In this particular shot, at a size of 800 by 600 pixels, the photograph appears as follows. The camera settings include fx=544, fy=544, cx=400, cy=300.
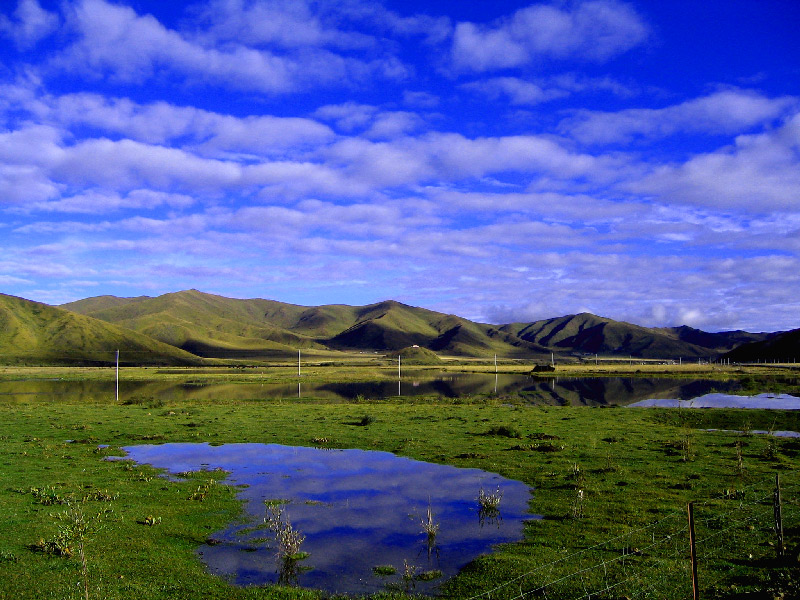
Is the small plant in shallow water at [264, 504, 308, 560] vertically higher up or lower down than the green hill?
lower down

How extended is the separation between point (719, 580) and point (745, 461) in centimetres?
1498

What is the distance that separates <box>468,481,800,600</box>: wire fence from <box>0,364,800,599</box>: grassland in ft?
0.44

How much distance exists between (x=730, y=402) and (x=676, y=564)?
181 ft

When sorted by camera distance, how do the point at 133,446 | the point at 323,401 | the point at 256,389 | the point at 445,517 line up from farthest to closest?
the point at 256,389 → the point at 323,401 → the point at 133,446 → the point at 445,517

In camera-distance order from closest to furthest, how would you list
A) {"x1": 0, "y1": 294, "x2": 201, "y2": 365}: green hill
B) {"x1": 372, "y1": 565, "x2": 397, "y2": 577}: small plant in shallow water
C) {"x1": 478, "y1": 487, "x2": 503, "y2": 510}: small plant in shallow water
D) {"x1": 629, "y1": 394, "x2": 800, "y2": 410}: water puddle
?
1. {"x1": 372, "y1": 565, "x2": 397, "y2": 577}: small plant in shallow water
2. {"x1": 478, "y1": 487, "x2": 503, "y2": 510}: small plant in shallow water
3. {"x1": 629, "y1": 394, "x2": 800, "y2": 410}: water puddle
4. {"x1": 0, "y1": 294, "x2": 201, "y2": 365}: green hill

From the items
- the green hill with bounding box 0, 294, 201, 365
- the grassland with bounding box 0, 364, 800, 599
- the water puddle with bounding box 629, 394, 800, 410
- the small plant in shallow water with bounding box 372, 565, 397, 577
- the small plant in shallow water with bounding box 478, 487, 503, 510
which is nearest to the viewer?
the grassland with bounding box 0, 364, 800, 599

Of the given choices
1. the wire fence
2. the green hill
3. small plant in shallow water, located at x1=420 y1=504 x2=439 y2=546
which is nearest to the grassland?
the wire fence

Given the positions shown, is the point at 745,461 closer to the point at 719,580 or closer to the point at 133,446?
the point at 719,580

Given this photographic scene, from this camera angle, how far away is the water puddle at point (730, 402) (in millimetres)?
54781

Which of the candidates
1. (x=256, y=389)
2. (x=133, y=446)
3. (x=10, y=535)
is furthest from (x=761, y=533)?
(x=256, y=389)

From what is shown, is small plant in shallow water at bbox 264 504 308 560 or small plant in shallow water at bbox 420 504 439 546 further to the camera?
small plant in shallow water at bbox 420 504 439 546

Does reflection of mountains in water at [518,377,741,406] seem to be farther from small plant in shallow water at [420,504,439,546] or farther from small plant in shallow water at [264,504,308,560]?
small plant in shallow water at [264,504,308,560]

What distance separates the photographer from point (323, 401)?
2323 inches

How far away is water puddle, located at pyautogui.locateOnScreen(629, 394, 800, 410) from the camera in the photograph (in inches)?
2157
